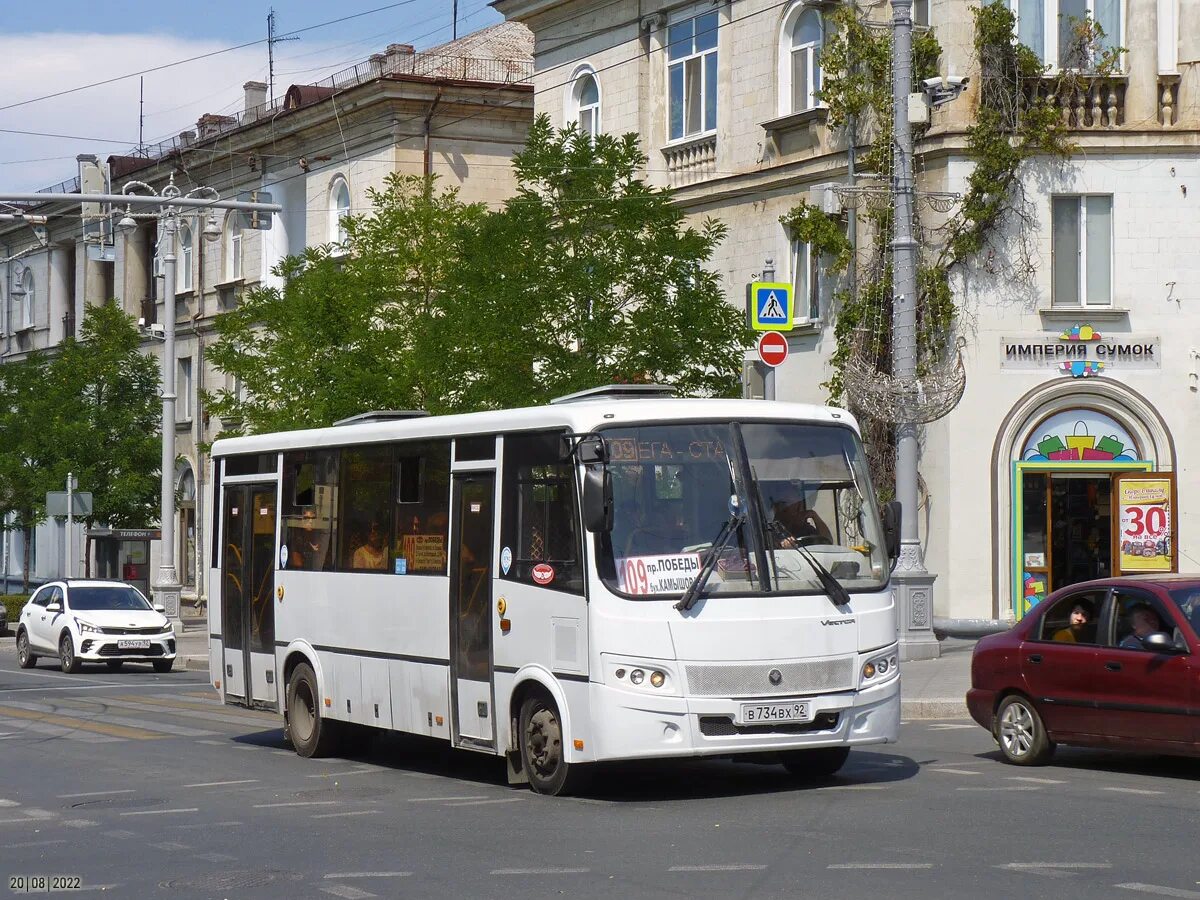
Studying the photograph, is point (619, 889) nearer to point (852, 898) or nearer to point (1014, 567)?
point (852, 898)

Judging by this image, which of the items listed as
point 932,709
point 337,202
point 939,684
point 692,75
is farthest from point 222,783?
point 337,202

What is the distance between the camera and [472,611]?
45.1 ft

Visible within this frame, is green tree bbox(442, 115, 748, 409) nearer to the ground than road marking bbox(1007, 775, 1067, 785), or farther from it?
farther from it

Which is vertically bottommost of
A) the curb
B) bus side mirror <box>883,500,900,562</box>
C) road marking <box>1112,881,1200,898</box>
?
the curb

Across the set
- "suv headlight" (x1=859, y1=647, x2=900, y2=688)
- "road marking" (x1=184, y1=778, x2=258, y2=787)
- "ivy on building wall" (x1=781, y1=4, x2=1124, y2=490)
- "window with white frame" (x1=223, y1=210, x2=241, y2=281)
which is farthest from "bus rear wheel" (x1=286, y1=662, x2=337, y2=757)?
"window with white frame" (x1=223, y1=210, x2=241, y2=281)

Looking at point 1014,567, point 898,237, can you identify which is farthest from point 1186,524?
point 898,237

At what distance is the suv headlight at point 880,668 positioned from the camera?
1284cm

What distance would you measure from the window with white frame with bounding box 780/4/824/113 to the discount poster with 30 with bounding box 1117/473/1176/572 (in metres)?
8.14

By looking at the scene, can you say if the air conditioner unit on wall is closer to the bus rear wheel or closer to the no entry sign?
the no entry sign

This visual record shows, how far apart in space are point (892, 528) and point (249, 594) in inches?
266

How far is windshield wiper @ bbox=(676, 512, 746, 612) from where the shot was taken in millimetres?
12195

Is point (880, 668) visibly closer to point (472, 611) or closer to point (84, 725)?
point (472, 611)

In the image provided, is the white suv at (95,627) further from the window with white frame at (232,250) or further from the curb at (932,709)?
the window with white frame at (232,250)

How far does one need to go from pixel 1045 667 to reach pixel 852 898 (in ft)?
19.8
